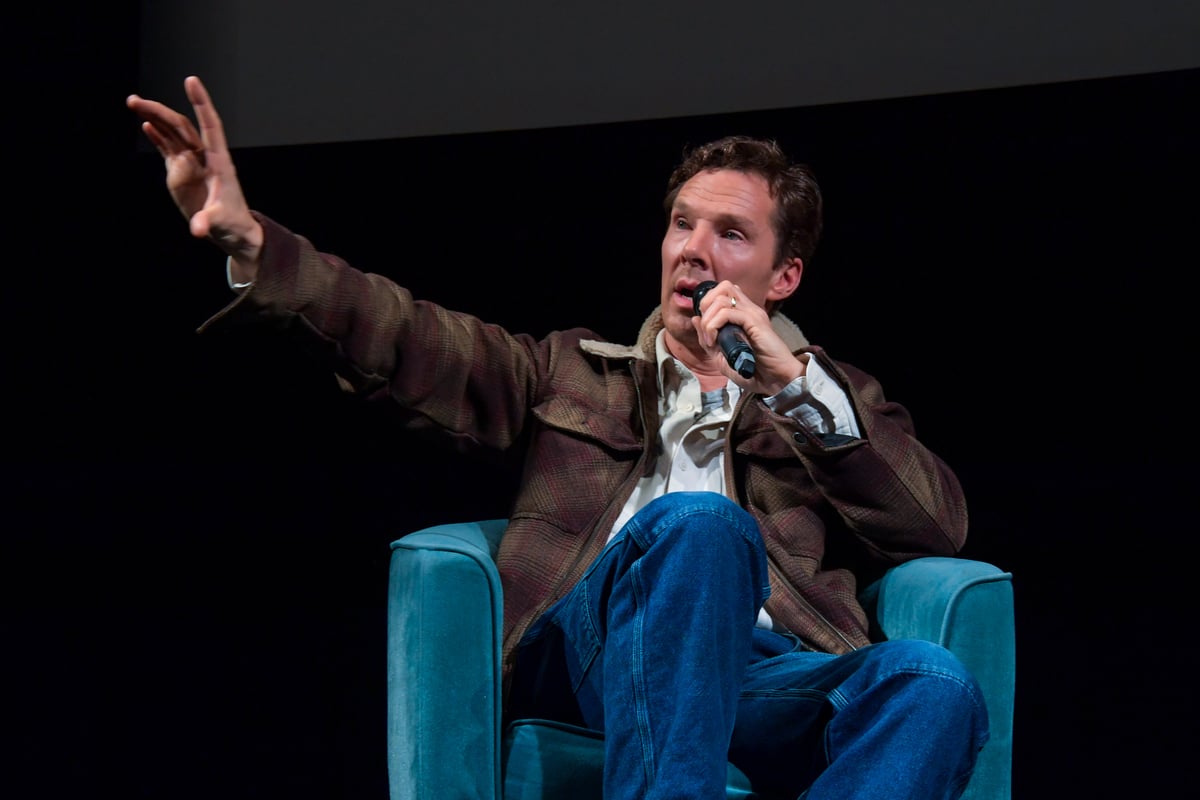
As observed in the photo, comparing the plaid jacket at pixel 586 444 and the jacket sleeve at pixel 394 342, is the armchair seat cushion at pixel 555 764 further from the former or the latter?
the jacket sleeve at pixel 394 342

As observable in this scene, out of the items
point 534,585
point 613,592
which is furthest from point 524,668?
point 613,592

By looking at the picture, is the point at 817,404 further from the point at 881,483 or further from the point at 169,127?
the point at 169,127

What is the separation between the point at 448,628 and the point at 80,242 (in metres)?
1.79

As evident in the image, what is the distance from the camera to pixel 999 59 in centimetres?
234

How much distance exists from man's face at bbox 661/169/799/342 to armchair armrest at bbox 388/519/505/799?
22.6 inches

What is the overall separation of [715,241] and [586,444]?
36cm

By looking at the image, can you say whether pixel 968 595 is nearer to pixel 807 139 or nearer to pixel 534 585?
pixel 534 585

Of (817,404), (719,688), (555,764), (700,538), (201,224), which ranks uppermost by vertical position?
(201,224)

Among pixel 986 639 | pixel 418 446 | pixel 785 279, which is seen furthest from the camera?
pixel 418 446

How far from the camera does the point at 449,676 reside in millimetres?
A: 1317

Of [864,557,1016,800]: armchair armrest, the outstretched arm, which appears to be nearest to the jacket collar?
[864,557,1016,800]: armchair armrest

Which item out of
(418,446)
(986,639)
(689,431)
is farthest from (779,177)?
(418,446)

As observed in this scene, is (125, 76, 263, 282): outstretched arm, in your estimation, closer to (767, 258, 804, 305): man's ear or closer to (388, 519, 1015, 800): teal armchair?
(388, 519, 1015, 800): teal armchair

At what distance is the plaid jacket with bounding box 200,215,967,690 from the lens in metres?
1.49
